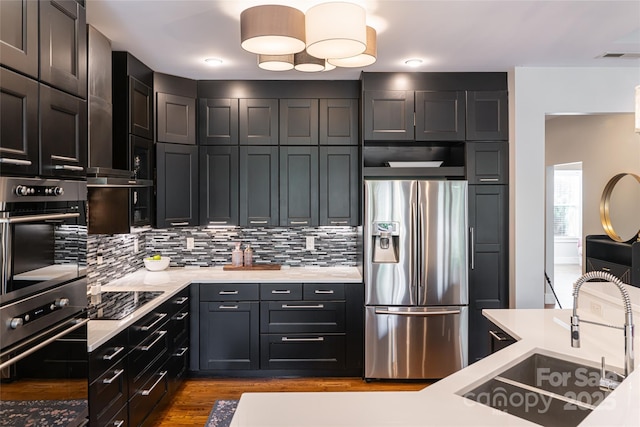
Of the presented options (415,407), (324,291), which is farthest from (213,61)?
(415,407)

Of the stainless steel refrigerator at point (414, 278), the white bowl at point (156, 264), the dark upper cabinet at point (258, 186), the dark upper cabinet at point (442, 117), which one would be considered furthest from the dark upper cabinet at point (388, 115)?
Answer: the white bowl at point (156, 264)

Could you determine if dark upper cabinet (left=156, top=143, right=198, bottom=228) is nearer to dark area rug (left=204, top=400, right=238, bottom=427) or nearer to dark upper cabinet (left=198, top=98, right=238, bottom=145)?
dark upper cabinet (left=198, top=98, right=238, bottom=145)

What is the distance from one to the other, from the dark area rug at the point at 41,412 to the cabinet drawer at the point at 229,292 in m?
1.75

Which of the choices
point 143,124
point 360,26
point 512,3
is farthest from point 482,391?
point 143,124

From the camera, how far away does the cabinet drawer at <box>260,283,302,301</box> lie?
372 cm

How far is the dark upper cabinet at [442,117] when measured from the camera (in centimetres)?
385

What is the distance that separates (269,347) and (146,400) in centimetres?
116

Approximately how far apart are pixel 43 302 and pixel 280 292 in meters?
2.22

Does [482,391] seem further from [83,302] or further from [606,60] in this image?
→ [606,60]

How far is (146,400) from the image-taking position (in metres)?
2.79

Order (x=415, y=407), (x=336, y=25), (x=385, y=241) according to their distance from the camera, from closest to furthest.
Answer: (x=415, y=407)
(x=336, y=25)
(x=385, y=241)

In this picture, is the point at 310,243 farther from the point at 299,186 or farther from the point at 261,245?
the point at 299,186

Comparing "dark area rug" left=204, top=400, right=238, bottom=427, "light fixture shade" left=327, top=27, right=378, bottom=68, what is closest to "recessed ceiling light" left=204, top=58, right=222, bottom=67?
"light fixture shade" left=327, top=27, right=378, bottom=68

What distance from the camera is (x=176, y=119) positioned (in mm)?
3832
